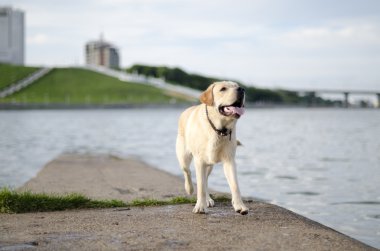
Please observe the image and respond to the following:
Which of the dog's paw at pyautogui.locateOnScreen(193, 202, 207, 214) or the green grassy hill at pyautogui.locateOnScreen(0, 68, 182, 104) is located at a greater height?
the dog's paw at pyautogui.locateOnScreen(193, 202, 207, 214)

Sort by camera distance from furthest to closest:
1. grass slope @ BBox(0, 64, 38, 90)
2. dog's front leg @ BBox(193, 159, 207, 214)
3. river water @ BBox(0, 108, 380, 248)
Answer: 1. grass slope @ BBox(0, 64, 38, 90)
2. river water @ BBox(0, 108, 380, 248)
3. dog's front leg @ BBox(193, 159, 207, 214)

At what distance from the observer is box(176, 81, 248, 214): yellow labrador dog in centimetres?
693

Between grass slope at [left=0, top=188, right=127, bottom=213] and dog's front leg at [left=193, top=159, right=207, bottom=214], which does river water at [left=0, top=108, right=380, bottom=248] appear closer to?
dog's front leg at [left=193, top=159, right=207, bottom=214]

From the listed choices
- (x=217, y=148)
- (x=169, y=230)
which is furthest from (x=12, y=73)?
(x=169, y=230)

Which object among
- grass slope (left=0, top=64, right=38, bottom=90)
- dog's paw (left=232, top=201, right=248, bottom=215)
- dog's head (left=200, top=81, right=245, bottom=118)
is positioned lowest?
grass slope (left=0, top=64, right=38, bottom=90)

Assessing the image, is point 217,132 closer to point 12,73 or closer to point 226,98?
point 226,98

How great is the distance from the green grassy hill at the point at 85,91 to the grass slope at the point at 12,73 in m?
4.94

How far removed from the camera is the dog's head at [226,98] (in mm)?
6844

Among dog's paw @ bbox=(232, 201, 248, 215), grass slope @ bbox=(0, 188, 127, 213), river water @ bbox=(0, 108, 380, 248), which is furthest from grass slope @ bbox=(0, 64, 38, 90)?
dog's paw @ bbox=(232, 201, 248, 215)

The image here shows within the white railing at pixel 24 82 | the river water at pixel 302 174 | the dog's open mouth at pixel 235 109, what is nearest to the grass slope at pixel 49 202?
the dog's open mouth at pixel 235 109

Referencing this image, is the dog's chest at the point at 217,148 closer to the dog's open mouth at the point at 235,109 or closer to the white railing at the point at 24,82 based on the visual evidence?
the dog's open mouth at the point at 235,109

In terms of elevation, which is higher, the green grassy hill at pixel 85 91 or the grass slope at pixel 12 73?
the grass slope at pixel 12 73

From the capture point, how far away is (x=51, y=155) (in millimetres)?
21969

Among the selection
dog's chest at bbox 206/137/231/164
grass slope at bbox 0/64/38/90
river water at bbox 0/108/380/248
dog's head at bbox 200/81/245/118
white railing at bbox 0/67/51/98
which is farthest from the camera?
grass slope at bbox 0/64/38/90
